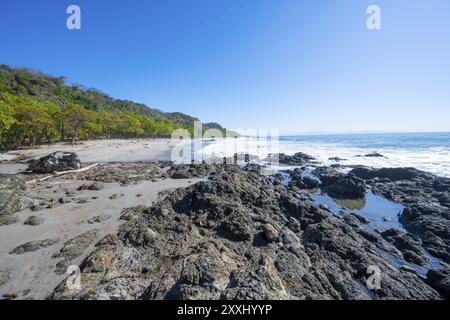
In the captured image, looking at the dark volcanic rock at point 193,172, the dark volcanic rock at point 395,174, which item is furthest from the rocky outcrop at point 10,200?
Answer: the dark volcanic rock at point 395,174

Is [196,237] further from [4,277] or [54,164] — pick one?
[54,164]

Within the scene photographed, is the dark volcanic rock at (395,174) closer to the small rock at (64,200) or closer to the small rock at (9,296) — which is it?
the small rock at (64,200)

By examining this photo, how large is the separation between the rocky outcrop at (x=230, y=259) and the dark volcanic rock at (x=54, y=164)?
1210cm

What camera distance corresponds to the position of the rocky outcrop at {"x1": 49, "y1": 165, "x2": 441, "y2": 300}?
14.2 ft

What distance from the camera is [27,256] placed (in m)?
6.03

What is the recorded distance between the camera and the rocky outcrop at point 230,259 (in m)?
4.33

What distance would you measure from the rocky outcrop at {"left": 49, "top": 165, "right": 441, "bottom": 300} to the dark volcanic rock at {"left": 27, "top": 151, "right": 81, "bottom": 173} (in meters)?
12.1

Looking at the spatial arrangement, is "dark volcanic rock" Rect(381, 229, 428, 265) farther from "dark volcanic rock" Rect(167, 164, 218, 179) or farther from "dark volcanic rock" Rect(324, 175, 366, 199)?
"dark volcanic rock" Rect(167, 164, 218, 179)

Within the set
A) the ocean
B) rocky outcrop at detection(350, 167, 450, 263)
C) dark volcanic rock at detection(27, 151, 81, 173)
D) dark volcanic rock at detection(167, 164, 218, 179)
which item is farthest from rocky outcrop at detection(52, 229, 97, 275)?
the ocean

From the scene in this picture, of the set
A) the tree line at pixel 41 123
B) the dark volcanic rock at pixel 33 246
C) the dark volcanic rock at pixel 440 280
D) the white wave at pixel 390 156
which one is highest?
the tree line at pixel 41 123

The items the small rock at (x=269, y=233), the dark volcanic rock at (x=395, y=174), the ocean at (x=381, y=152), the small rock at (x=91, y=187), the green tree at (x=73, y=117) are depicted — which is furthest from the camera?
the green tree at (x=73, y=117)
